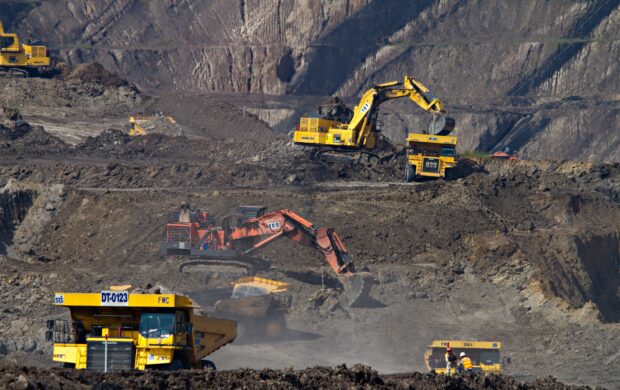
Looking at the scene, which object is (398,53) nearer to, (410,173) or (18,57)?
(18,57)

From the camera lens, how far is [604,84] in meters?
85.9

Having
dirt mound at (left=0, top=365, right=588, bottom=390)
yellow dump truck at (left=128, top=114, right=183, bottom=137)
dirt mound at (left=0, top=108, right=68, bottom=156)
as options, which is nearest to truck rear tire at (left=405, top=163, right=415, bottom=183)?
dirt mound at (left=0, top=108, right=68, bottom=156)

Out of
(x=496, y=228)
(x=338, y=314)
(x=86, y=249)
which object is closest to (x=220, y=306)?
(x=338, y=314)

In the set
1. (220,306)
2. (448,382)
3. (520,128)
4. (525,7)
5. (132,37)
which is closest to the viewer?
Result: (448,382)

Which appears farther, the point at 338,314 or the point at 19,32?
the point at 19,32

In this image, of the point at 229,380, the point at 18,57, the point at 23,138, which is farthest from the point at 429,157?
the point at 229,380

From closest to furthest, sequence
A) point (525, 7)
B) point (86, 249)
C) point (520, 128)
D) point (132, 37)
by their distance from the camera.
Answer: point (86, 249)
point (520, 128)
point (525, 7)
point (132, 37)

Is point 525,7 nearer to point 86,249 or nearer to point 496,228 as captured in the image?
point 496,228

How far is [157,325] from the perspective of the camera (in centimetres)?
1833

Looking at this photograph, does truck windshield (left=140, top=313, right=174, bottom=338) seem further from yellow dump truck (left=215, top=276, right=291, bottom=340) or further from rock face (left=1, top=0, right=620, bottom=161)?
rock face (left=1, top=0, right=620, bottom=161)

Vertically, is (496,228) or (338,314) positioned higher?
(496,228)

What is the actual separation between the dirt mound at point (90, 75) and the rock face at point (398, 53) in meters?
16.1

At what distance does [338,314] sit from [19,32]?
232 ft

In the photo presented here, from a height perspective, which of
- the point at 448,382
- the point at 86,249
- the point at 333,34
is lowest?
the point at 448,382
